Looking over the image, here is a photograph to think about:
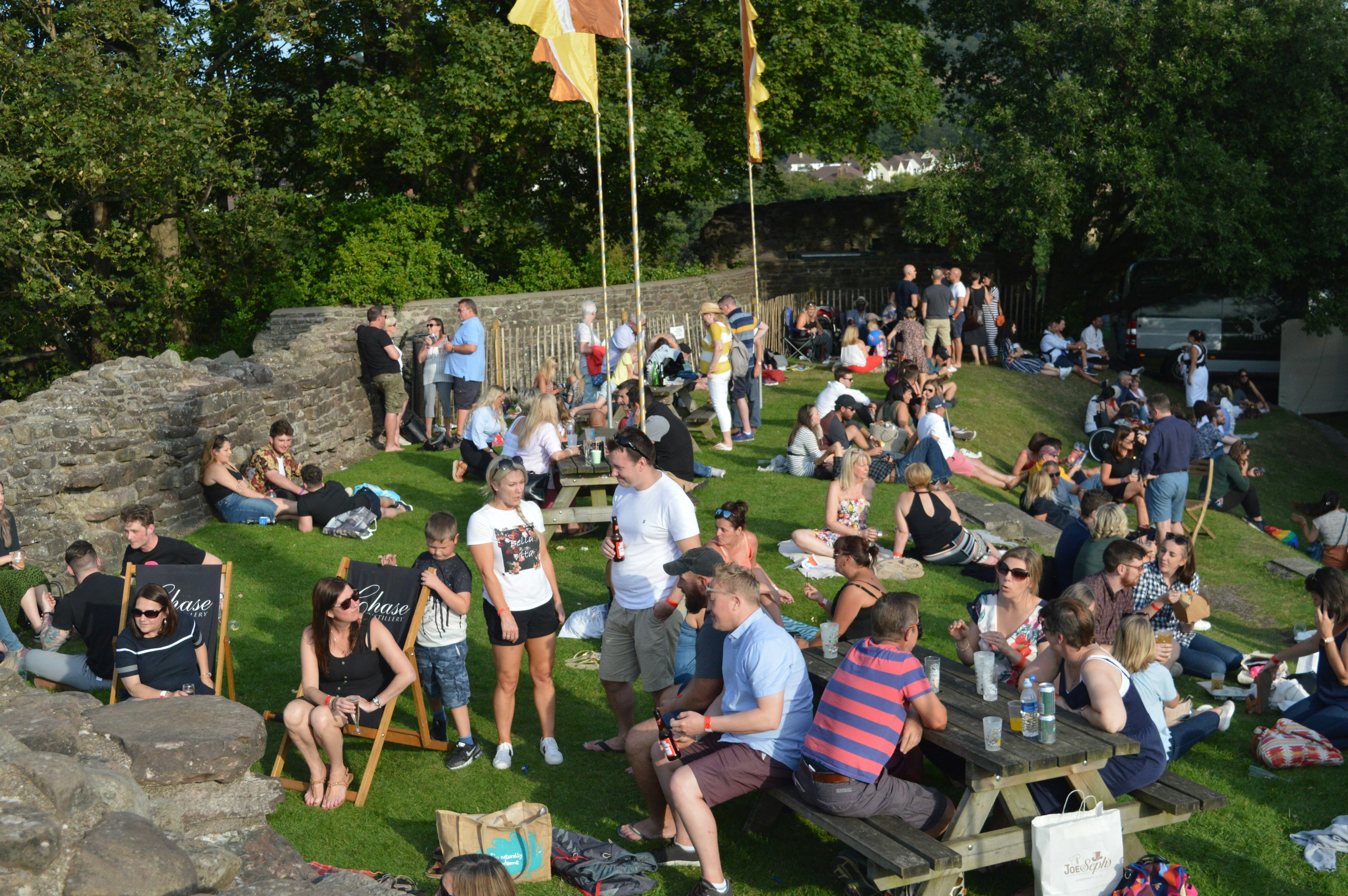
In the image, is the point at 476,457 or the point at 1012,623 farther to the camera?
the point at 476,457

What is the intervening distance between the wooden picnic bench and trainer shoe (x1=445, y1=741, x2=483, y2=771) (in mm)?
2050

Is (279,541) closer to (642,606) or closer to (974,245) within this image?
(642,606)

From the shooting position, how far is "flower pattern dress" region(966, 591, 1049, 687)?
6.80 metres

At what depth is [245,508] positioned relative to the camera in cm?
1177

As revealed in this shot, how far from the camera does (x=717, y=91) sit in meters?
24.6

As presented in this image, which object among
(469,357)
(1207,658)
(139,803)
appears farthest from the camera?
(469,357)

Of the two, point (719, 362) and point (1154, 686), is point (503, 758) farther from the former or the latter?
point (719, 362)

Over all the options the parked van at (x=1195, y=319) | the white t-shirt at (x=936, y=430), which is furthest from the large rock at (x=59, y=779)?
the parked van at (x=1195, y=319)

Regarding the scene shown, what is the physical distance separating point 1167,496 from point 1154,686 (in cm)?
634


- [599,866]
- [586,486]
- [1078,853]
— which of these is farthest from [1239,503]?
[599,866]

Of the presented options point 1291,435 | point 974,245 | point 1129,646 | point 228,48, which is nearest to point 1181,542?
point 1129,646

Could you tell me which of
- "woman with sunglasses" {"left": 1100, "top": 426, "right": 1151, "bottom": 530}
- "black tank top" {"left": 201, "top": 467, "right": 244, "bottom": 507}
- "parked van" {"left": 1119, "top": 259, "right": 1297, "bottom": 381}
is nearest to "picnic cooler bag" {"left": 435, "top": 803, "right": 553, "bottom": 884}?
"black tank top" {"left": 201, "top": 467, "right": 244, "bottom": 507}

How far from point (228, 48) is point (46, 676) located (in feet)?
57.3

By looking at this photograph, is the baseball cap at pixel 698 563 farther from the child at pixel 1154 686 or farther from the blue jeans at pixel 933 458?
the blue jeans at pixel 933 458
